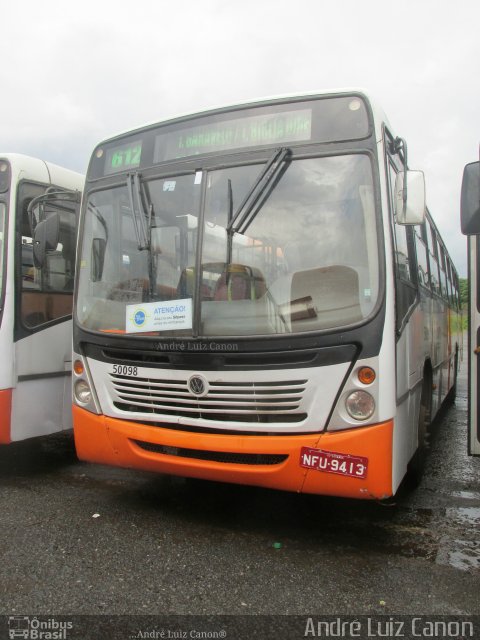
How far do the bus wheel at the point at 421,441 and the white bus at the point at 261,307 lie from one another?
19.9 inches

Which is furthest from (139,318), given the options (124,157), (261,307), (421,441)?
(421,441)

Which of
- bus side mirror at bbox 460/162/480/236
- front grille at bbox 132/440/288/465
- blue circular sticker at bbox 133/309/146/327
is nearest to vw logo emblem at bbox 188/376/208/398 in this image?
front grille at bbox 132/440/288/465

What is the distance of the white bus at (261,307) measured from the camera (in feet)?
11.4

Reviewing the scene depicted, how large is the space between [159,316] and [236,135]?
4.81 feet

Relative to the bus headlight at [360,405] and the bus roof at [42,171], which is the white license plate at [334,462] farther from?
the bus roof at [42,171]

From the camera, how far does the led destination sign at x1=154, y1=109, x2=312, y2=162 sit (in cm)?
386

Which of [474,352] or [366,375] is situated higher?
[474,352]

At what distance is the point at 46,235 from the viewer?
184 inches

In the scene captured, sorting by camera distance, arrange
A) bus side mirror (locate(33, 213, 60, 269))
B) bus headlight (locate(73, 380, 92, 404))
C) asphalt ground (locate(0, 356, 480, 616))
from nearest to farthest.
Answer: asphalt ground (locate(0, 356, 480, 616)) < bus headlight (locate(73, 380, 92, 404)) < bus side mirror (locate(33, 213, 60, 269))

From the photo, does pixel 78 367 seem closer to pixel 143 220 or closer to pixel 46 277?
pixel 143 220

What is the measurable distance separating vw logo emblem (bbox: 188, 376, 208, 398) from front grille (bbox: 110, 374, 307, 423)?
1.2 inches

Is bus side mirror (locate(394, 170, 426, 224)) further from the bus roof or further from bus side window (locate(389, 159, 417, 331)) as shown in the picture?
the bus roof

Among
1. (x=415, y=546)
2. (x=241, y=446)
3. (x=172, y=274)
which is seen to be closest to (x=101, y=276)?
(x=172, y=274)

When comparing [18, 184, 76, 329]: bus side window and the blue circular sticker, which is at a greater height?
[18, 184, 76, 329]: bus side window
